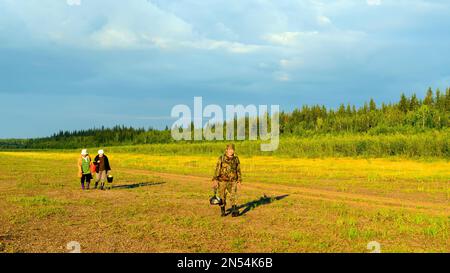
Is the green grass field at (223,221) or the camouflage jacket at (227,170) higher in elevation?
the camouflage jacket at (227,170)

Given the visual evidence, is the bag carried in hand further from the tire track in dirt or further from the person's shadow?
the person's shadow

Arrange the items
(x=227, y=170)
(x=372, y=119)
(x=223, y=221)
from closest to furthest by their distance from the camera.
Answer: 1. (x=223, y=221)
2. (x=227, y=170)
3. (x=372, y=119)

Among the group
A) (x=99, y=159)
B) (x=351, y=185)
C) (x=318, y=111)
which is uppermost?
(x=318, y=111)

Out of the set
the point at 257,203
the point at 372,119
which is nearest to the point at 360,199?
the point at 257,203

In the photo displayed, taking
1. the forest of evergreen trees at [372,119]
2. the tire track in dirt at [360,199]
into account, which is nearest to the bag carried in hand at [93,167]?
the tire track in dirt at [360,199]

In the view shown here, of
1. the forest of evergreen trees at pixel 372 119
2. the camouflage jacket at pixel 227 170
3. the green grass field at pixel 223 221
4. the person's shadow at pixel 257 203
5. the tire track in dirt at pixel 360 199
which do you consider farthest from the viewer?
the forest of evergreen trees at pixel 372 119

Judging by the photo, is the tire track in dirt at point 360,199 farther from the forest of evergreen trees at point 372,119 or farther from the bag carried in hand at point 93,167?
the forest of evergreen trees at point 372,119

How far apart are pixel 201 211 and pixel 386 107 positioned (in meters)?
123

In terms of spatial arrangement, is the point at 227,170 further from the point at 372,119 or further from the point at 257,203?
the point at 372,119

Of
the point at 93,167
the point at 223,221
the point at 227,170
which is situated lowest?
the point at 223,221

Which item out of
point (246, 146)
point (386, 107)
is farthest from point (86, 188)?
point (386, 107)
